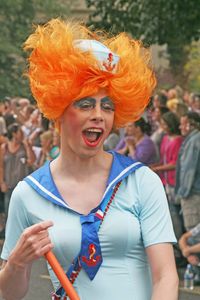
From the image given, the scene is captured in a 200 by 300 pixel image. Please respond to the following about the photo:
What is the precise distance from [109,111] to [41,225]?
63cm

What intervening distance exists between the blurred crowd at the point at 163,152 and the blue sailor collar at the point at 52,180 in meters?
6.01

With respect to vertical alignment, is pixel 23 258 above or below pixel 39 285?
above

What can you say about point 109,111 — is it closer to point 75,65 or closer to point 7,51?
point 75,65

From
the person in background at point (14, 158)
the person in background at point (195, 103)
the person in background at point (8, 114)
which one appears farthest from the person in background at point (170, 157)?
the person in background at point (8, 114)

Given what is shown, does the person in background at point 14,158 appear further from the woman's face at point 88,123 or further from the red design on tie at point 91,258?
the red design on tie at point 91,258

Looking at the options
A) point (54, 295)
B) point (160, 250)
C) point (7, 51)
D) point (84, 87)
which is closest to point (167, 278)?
point (160, 250)

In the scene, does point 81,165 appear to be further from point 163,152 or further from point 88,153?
point 163,152

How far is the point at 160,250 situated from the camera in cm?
405

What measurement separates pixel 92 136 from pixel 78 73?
24cm

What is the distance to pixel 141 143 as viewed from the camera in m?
13.3

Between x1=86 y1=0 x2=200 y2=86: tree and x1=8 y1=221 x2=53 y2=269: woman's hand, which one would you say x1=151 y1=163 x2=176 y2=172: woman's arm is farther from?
x1=8 y1=221 x2=53 y2=269: woman's hand

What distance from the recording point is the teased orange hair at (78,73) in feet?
13.6

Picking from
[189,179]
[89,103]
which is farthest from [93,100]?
[189,179]

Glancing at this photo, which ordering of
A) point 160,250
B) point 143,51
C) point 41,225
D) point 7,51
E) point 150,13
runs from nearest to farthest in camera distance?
1. point 41,225
2. point 160,250
3. point 143,51
4. point 150,13
5. point 7,51
